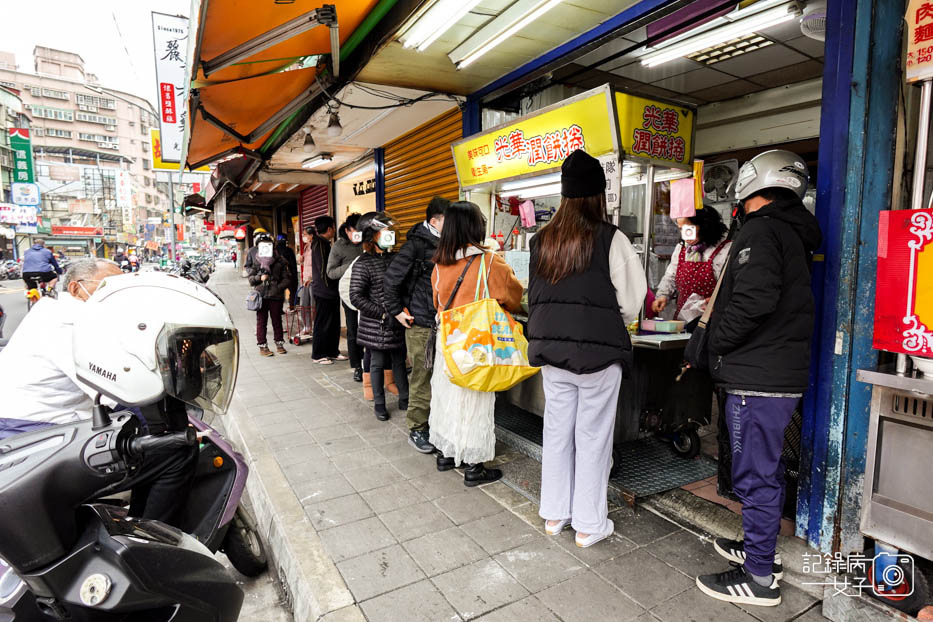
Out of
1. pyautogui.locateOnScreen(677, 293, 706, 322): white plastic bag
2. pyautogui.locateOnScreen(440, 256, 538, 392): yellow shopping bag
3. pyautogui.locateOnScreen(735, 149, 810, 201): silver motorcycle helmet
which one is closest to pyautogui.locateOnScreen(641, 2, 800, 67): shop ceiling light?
pyautogui.locateOnScreen(735, 149, 810, 201): silver motorcycle helmet

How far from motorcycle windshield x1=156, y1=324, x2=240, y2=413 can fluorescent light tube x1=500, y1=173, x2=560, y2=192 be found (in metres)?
3.58

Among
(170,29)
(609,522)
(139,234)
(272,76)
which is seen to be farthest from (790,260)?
(139,234)

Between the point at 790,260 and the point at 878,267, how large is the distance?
0.33 meters

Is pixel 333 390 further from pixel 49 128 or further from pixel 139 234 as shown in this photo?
pixel 49 128

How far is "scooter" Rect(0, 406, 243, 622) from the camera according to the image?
1345mm

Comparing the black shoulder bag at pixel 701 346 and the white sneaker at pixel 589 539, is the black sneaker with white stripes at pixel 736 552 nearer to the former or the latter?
the white sneaker at pixel 589 539

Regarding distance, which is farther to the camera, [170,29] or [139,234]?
[139,234]

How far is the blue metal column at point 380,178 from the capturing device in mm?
8820

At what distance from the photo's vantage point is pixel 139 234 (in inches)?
2479

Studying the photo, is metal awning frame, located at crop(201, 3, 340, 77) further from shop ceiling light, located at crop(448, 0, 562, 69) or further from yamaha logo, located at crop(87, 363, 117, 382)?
yamaha logo, located at crop(87, 363, 117, 382)

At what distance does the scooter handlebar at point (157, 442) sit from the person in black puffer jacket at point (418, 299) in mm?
2683

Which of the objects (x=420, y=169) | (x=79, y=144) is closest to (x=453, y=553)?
(x=420, y=169)

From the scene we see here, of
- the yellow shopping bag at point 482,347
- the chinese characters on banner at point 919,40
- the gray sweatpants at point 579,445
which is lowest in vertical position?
the gray sweatpants at point 579,445

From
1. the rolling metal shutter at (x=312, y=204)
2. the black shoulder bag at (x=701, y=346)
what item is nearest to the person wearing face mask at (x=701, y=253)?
the black shoulder bag at (x=701, y=346)
